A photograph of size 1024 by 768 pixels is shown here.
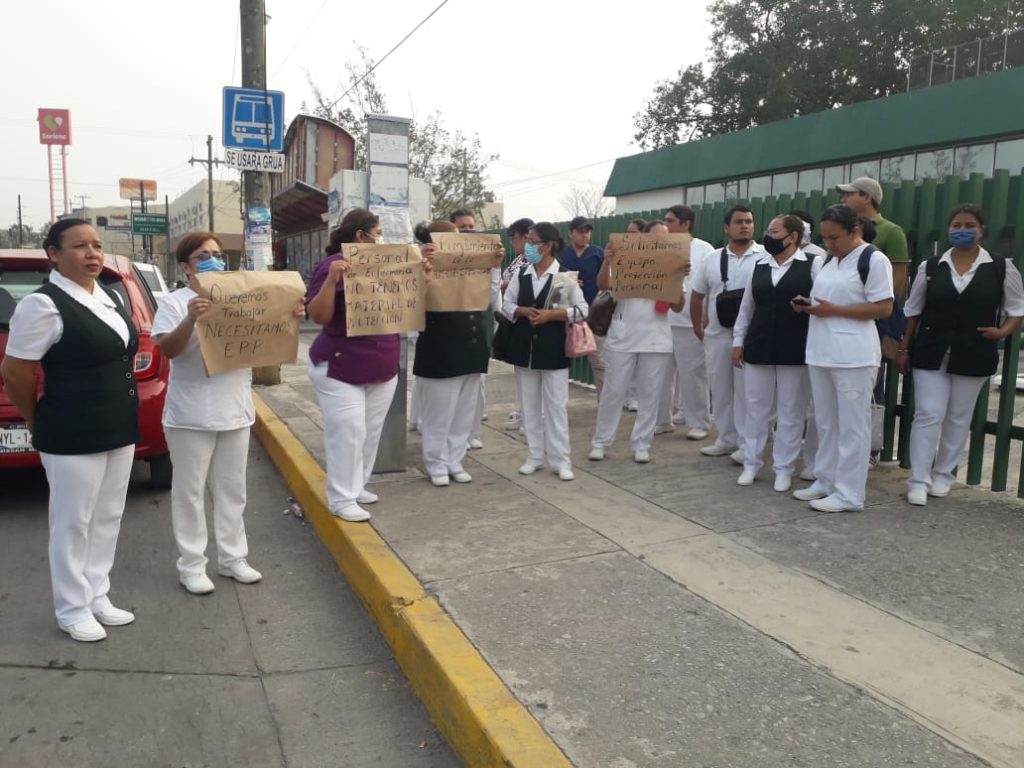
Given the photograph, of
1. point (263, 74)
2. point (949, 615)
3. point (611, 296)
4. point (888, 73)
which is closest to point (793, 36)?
point (888, 73)

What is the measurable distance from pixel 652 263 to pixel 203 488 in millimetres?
3557

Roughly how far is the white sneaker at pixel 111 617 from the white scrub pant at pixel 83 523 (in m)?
0.03

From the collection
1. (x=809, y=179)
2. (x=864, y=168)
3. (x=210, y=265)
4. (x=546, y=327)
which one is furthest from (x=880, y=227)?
(x=809, y=179)

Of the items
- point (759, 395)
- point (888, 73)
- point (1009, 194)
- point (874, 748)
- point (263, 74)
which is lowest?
→ point (874, 748)

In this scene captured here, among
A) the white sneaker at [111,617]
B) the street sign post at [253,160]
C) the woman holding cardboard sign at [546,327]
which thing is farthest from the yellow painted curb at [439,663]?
the street sign post at [253,160]

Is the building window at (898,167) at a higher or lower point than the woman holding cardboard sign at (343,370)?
higher

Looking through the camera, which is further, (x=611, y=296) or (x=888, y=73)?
(x=888, y=73)

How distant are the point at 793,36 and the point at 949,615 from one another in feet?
128

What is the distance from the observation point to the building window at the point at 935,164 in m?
22.7

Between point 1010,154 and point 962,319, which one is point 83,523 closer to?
point 962,319

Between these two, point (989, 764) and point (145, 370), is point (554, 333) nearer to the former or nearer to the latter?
point (145, 370)

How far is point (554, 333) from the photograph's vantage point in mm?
6012

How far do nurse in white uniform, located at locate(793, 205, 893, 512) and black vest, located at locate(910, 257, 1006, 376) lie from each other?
15.0 inches

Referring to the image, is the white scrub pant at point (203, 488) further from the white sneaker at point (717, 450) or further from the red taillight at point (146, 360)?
the white sneaker at point (717, 450)
